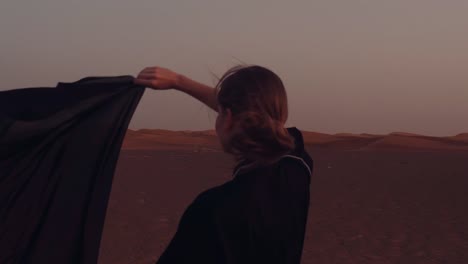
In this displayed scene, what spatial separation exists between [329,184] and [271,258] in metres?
15.6

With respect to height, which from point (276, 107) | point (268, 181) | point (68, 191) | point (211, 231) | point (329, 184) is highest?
point (276, 107)

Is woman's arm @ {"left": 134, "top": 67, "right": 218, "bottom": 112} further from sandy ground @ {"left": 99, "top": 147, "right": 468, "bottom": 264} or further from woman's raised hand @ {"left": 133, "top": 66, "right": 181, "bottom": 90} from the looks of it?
sandy ground @ {"left": 99, "top": 147, "right": 468, "bottom": 264}

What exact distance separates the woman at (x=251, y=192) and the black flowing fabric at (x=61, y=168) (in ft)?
3.72

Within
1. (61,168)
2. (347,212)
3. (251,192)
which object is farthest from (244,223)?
(347,212)

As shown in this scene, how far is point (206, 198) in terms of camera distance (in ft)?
7.16

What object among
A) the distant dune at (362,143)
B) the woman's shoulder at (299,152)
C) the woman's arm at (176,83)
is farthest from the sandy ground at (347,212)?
the distant dune at (362,143)

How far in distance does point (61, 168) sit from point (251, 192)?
4.97ft

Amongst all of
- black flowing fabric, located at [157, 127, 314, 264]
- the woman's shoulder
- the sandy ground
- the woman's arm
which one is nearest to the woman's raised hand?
the woman's arm

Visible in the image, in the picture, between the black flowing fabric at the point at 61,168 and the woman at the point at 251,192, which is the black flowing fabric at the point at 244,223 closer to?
the woman at the point at 251,192

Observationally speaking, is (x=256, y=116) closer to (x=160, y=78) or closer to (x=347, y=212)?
(x=160, y=78)

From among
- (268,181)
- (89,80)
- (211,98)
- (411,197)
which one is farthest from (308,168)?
(411,197)

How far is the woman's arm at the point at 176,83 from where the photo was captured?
9.46 ft

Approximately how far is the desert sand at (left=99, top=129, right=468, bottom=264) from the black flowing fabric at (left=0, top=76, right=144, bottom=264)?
559 cm

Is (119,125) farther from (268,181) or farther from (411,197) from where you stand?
(411,197)
